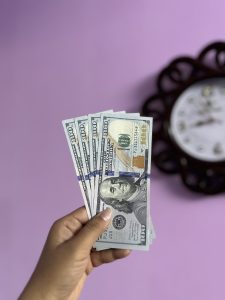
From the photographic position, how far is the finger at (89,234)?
1.03 m

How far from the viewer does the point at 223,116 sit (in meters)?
1.50

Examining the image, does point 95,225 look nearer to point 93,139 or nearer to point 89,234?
point 89,234

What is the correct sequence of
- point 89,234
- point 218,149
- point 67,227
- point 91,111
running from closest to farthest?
point 89,234 < point 67,227 < point 218,149 < point 91,111

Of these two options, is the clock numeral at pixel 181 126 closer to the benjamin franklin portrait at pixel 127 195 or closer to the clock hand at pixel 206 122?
the clock hand at pixel 206 122

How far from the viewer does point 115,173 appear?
3.93ft

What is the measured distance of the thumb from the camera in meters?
1.03

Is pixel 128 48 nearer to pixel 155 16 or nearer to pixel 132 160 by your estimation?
pixel 155 16

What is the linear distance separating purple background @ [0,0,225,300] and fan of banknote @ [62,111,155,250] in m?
0.34

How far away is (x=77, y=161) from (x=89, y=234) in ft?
0.73

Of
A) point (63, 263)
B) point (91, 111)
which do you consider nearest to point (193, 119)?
point (91, 111)

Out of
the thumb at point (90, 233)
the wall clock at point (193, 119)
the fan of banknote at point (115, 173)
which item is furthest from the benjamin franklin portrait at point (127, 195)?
the wall clock at point (193, 119)

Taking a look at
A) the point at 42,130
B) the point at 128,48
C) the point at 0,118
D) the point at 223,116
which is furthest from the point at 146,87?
the point at 0,118

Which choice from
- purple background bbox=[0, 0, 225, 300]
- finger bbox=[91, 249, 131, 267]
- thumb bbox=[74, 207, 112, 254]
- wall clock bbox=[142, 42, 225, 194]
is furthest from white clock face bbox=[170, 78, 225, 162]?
thumb bbox=[74, 207, 112, 254]

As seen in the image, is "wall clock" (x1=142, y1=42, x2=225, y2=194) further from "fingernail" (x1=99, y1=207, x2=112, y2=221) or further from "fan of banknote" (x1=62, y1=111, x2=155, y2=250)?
"fingernail" (x1=99, y1=207, x2=112, y2=221)
